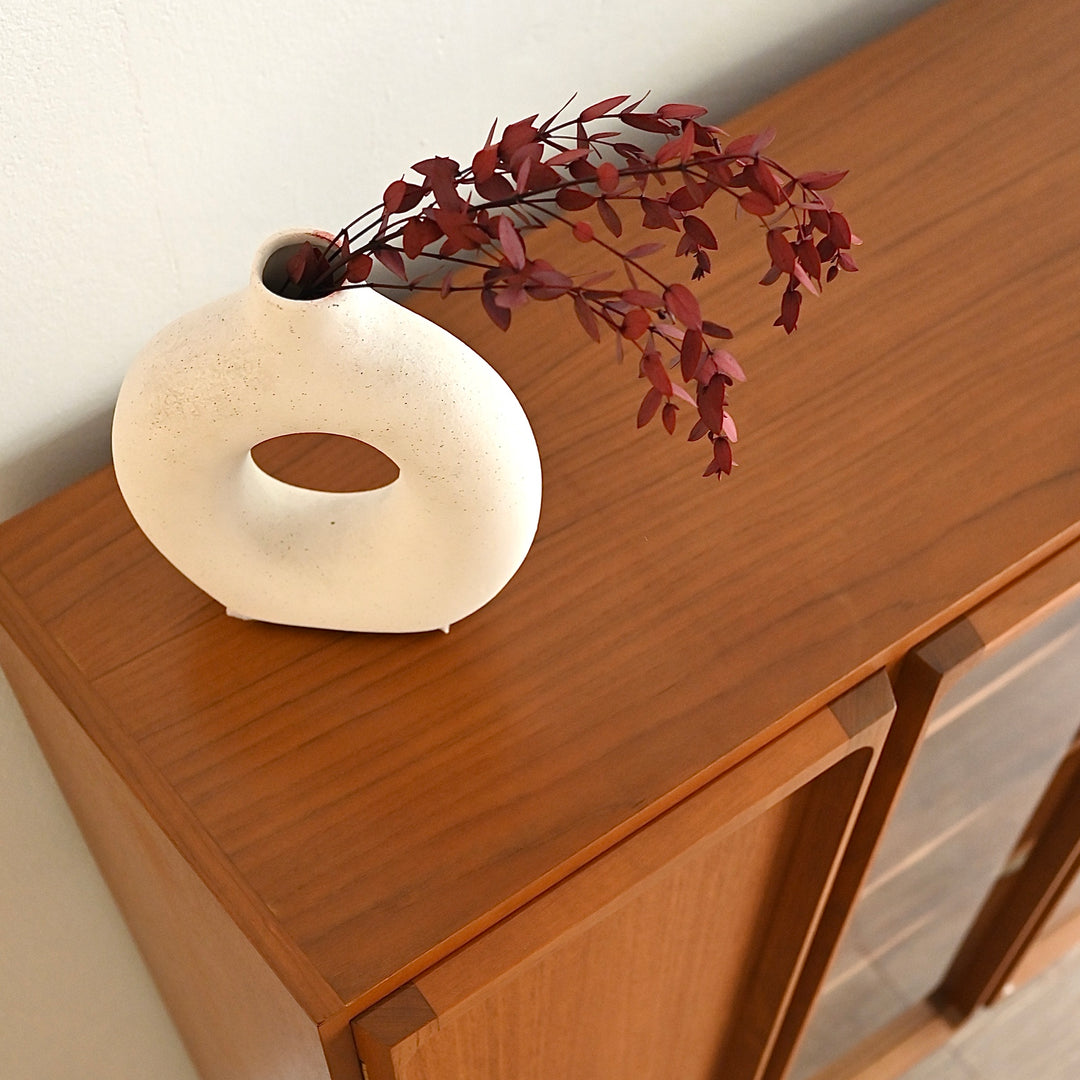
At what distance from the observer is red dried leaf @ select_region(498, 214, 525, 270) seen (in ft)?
1.65

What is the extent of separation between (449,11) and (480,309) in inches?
7.6

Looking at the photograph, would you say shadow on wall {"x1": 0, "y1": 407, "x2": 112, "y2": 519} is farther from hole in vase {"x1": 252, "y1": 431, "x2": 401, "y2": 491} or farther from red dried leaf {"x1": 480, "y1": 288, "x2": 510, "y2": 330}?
red dried leaf {"x1": 480, "y1": 288, "x2": 510, "y2": 330}

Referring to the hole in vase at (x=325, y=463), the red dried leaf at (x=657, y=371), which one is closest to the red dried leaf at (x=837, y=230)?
the red dried leaf at (x=657, y=371)

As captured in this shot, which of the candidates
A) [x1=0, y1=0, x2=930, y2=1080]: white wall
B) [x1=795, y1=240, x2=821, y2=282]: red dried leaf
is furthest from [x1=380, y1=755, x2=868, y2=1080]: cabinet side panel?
[x1=0, y1=0, x2=930, y2=1080]: white wall

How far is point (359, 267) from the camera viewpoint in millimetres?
554

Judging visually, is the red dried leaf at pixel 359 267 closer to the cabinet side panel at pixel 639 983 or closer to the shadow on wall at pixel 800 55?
the cabinet side panel at pixel 639 983

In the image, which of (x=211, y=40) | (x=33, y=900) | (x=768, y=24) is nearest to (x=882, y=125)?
(x=768, y=24)

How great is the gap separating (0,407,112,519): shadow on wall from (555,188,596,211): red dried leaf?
42cm

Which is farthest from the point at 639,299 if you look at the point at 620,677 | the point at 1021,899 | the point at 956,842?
the point at 1021,899

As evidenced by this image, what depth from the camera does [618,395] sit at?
810mm

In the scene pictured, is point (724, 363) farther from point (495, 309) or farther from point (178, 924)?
point (178, 924)

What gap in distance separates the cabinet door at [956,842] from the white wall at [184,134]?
490mm

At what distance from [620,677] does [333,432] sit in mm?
206

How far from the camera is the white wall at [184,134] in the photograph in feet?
2.32
